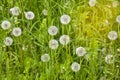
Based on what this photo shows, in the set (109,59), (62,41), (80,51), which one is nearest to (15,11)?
(62,41)

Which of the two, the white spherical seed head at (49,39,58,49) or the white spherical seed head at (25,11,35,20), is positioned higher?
the white spherical seed head at (25,11,35,20)

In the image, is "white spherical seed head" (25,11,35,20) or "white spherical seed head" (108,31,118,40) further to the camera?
"white spherical seed head" (25,11,35,20)

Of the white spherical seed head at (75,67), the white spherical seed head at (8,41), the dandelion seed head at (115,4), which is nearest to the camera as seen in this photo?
the white spherical seed head at (75,67)

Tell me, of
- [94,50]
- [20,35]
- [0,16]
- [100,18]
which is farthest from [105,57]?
[0,16]

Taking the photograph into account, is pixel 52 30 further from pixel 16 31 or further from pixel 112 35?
pixel 112 35

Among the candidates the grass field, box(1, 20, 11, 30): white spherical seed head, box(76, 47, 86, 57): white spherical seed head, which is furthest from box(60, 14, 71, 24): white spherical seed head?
box(1, 20, 11, 30): white spherical seed head

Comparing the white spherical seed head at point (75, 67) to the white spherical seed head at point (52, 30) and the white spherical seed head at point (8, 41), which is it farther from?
the white spherical seed head at point (8, 41)

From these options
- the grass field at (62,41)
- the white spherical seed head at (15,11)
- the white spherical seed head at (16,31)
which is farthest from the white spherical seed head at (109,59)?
the white spherical seed head at (15,11)

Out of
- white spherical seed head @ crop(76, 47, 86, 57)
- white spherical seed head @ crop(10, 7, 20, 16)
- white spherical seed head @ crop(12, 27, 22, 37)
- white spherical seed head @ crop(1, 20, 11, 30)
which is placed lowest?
white spherical seed head @ crop(76, 47, 86, 57)

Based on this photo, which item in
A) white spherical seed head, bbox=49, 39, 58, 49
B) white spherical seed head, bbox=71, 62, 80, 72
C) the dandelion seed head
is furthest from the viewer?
the dandelion seed head

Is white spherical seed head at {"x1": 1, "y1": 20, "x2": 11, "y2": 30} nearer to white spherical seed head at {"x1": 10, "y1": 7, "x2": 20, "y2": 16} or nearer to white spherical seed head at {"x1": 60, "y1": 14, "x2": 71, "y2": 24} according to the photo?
white spherical seed head at {"x1": 10, "y1": 7, "x2": 20, "y2": 16}
